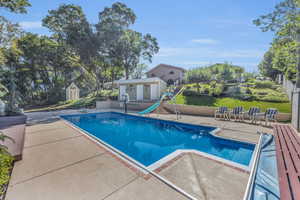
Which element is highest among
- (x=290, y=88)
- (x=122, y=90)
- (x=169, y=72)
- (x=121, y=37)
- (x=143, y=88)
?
(x=121, y=37)

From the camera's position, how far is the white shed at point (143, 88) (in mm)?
16312

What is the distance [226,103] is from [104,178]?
1251 cm

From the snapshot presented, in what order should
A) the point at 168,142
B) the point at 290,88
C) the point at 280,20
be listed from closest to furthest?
the point at 168,142
the point at 280,20
the point at 290,88

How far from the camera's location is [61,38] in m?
19.0

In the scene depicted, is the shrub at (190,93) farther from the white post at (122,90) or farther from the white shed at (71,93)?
the white shed at (71,93)

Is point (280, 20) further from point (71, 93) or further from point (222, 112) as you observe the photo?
point (71, 93)

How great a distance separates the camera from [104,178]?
2.85 metres

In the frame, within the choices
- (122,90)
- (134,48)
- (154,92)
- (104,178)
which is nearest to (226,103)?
(154,92)

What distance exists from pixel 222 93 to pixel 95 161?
1424cm

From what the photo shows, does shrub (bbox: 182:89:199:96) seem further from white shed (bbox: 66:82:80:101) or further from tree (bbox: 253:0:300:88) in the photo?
white shed (bbox: 66:82:80:101)

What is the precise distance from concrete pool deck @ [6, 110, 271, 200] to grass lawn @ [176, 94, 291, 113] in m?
9.88

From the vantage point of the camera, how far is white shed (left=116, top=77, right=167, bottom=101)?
53.5 feet

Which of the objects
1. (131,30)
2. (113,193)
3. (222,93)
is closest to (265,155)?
(113,193)

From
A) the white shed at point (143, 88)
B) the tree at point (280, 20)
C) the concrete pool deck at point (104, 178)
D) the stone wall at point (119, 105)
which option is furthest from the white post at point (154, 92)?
the concrete pool deck at point (104, 178)
